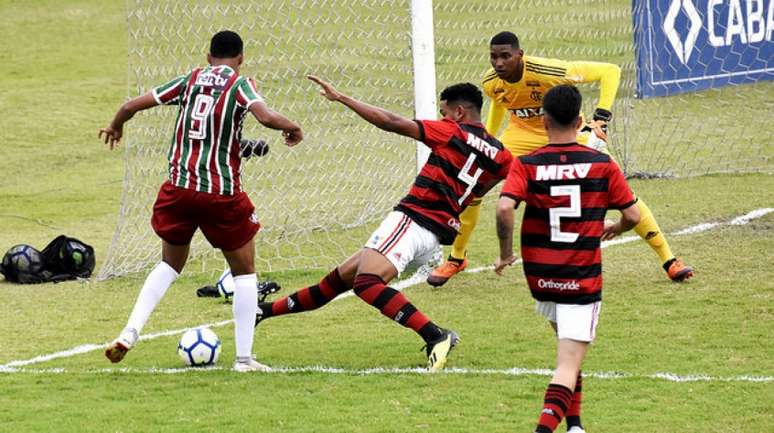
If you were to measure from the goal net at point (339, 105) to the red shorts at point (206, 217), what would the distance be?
3548 mm

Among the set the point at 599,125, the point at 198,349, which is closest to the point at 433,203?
the point at 198,349

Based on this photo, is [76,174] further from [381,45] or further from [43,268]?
[43,268]

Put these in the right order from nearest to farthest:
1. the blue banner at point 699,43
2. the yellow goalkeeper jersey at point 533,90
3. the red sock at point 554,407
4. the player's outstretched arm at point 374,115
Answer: the red sock at point 554,407, the player's outstretched arm at point 374,115, the yellow goalkeeper jersey at point 533,90, the blue banner at point 699,43

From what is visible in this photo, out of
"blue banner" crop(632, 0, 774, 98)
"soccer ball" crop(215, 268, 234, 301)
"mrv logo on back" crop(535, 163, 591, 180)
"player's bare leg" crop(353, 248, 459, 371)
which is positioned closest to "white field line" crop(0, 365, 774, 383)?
"player's bare leg" crop(353, 248, 459, 371)

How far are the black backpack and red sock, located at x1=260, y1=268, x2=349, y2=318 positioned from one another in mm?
3188

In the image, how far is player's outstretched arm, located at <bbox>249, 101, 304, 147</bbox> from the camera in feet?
25.0

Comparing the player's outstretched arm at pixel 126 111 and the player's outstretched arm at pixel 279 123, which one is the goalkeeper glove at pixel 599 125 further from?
the player's outstretched arm at pixel 126 111

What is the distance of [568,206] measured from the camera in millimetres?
6281

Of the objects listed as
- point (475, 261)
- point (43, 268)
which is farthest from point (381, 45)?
point (43, 268)

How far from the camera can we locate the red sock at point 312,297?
8586mm

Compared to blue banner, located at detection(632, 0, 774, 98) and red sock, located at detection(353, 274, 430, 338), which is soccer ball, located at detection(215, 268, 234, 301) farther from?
blue banner, located at detection(632, 0, 774, 98)

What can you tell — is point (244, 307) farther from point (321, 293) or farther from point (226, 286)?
point (226, 286)

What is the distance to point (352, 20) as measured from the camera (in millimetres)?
13586

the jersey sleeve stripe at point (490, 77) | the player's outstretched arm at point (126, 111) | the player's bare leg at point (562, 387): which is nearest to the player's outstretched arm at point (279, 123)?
the player's outstretched arm at point (126, 111)
